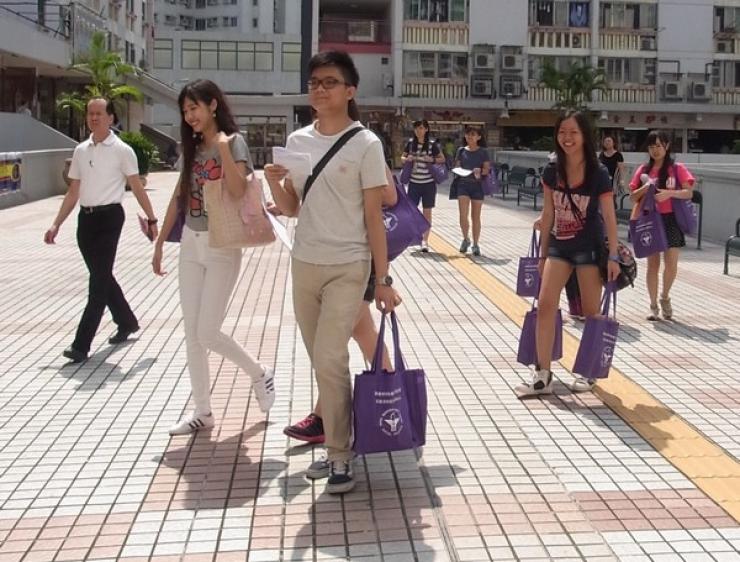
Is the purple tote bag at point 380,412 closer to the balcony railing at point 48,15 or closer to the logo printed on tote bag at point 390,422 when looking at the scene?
the logo printed on tote bag at point 390,422

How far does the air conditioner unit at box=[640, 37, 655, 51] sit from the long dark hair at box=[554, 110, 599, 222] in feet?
146

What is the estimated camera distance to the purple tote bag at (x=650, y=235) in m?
8.25

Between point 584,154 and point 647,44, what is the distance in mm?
44945

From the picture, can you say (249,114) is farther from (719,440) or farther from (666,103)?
(719,440)

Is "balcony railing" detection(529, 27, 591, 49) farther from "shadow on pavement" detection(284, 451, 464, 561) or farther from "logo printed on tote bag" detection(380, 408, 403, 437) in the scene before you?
"logo printed on tote bag" detection(380, 408, 403, 437)

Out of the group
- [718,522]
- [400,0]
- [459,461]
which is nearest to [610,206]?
[459,461]

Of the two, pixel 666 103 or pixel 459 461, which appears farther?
pixel 666 103

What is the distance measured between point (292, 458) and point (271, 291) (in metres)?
5.29

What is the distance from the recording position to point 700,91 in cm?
4766

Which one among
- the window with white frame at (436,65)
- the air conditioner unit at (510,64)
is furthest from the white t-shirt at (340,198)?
the air conditioner unit at (510,64)

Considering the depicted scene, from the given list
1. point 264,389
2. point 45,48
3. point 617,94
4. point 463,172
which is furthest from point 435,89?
point 264,389

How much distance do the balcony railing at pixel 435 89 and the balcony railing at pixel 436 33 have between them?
1.71 m

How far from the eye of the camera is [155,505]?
4.24m

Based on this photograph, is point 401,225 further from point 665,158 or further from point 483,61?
point 483,61
